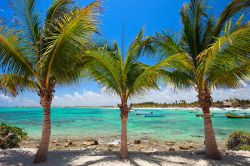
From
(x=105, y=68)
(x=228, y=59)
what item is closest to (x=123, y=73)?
(x=105, y=68)

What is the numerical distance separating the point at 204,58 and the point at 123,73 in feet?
8.86

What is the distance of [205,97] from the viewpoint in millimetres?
7996

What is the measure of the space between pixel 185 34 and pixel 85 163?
5.91m

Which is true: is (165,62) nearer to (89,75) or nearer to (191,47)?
(191,47)

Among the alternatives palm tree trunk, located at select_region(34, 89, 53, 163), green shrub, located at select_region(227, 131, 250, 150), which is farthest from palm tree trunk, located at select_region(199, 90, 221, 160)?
palm tree trunk, located at select_region(34, 89, 53, 163)

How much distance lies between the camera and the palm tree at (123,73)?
7406 millimetres

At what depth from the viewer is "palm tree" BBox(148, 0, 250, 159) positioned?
281 inches

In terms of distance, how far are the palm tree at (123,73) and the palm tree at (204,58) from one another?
806 millimetres

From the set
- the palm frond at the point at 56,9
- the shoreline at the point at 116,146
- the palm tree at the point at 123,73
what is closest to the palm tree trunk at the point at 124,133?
the palm tree at the point at 123,73

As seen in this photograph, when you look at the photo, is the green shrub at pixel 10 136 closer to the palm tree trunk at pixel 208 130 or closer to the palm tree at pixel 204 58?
the palm tree at pixel 204 58

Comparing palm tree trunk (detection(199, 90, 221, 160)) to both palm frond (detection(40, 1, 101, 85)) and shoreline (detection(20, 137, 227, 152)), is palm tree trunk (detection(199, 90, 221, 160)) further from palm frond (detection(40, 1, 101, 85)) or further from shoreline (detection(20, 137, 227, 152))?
palm frond (detection(40, 1, 101, 85))

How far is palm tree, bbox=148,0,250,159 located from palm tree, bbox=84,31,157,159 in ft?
2.65

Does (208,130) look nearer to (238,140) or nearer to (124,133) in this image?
(124,133)

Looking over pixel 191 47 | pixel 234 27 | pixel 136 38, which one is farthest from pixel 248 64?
pixel 136 38
